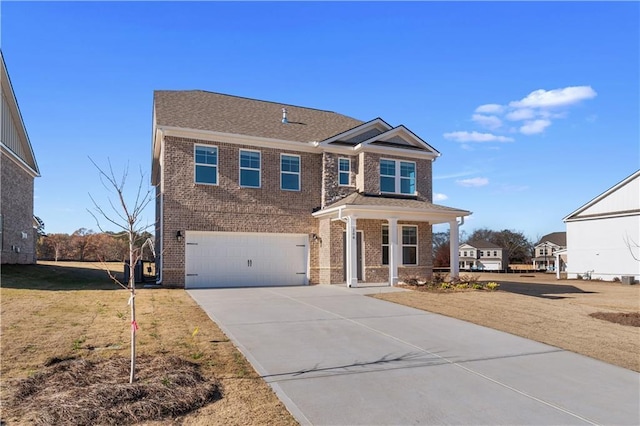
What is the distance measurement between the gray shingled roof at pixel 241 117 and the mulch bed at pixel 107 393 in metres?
12.6

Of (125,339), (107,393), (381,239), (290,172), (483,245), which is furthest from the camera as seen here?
(483,245)

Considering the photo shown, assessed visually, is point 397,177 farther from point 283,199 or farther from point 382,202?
point 283,199

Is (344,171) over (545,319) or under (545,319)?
over

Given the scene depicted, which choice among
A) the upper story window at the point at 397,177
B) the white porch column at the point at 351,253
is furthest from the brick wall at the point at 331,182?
the white porch column at the point at 351,253

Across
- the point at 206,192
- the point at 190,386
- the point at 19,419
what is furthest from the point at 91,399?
the point at 206,192

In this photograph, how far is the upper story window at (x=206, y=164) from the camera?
56.6ft

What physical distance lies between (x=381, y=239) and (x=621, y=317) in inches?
371

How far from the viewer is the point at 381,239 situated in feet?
62.0

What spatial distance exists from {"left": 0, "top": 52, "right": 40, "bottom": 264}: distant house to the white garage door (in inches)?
344

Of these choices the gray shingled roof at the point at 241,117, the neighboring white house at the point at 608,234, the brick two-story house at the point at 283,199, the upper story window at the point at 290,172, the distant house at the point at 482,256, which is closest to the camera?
the brick two-story house at the point at 283,199

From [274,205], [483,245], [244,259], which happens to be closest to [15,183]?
[244,259]

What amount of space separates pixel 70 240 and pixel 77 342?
3574 centimetres

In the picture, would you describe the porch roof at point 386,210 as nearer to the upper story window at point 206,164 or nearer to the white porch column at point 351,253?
the white porch column at point 351,253

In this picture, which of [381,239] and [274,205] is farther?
[381,239]
